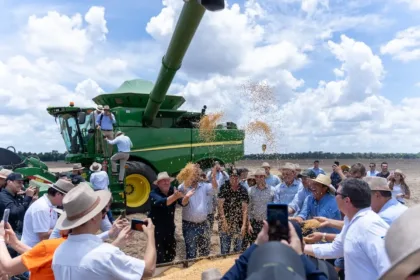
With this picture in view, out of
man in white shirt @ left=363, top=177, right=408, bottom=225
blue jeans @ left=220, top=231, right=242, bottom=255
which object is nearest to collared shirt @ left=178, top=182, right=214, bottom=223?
blue jeans @ left=220, top=231, right=242, bottom=255

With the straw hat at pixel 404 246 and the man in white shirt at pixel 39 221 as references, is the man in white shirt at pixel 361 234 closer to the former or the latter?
the straw hat at pixel 404 246

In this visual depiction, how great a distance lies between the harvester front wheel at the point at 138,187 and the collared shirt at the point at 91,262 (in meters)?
9.25

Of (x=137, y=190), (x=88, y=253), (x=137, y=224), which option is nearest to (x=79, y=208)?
(x=88, y=253)

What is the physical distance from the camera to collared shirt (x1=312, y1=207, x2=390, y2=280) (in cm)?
307

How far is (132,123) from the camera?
12.4m

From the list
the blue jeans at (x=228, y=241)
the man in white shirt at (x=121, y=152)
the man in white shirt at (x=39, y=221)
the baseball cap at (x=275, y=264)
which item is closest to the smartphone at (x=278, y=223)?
the baseball cap at (x=275, y=264)

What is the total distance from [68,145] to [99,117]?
6.06ft

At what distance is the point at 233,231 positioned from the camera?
7332mm

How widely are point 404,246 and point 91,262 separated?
6.36ft

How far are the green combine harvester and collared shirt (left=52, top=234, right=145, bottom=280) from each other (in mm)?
7783

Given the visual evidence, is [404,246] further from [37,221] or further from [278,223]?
[37,221]

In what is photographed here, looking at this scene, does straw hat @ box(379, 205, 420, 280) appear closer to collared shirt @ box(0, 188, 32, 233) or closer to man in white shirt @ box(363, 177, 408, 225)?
man in white shirt @ box(363, 177, 408, 225)

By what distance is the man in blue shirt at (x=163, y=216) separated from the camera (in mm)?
6414

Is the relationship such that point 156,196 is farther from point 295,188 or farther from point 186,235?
point 295,188
